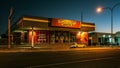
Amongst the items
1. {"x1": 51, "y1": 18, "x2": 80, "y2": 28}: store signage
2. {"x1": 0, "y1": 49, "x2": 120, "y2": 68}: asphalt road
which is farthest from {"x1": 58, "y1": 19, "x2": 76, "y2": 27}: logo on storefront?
{"x1": 0, "y1": 49, "x2": 120, "y2": 68}: asphalt road

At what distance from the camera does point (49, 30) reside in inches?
2072

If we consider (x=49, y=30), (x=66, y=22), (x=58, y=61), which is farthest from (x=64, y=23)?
(x=58, y=61)

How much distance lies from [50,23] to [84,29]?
12524mm

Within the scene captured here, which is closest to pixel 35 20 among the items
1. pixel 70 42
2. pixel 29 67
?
pixel 70 42

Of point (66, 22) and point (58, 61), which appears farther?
point (66, 22)

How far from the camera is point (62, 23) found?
2037 inches

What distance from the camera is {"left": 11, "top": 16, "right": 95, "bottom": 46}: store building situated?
46.7 metres

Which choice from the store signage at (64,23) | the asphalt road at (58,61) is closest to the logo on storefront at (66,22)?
the store signage at (64,23)

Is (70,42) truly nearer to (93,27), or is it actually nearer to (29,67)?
(93,27)

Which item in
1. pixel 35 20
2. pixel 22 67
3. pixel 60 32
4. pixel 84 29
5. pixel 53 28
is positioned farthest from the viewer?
pixel 84 29

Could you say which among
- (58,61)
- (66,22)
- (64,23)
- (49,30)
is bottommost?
(58,61)

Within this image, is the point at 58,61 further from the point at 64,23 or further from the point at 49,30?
the point at 49,30

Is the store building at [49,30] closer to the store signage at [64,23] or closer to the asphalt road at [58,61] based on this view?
the store signage at [64,23]

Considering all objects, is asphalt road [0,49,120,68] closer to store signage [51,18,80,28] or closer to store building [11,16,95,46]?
store building [11,16,95,46]
